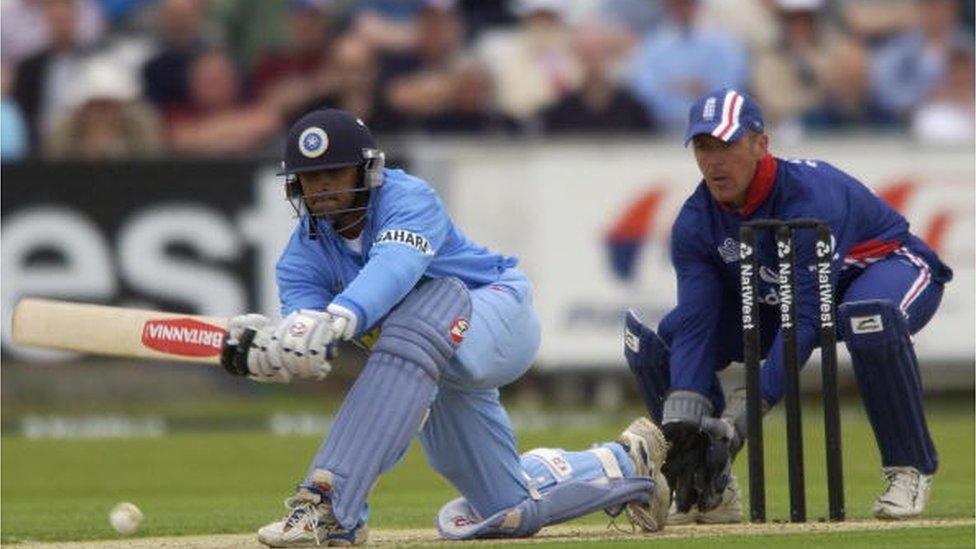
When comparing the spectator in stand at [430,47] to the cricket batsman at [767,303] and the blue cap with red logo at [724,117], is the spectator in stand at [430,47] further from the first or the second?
the blue cap with red logo at [724,117]

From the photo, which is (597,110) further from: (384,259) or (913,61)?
(384,259)

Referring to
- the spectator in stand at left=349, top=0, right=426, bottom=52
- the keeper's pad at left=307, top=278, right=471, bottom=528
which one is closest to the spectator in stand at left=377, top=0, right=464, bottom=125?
the spectator in stand at left=349, top=0, right=426, bottom=52

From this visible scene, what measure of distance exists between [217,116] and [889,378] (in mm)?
9675

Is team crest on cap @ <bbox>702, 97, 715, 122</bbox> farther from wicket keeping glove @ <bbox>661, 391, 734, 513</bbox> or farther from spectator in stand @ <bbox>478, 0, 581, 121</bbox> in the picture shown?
spectator in stand @ <bbox>478, 0, 581, 121</bbox>

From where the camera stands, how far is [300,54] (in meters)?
17.1

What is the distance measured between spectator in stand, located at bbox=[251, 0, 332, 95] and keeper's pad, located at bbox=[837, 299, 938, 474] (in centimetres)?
938

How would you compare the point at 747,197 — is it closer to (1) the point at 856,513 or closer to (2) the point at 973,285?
(1) the point at 856,513

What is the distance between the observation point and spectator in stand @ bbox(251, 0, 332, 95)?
17.0m

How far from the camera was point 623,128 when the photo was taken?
16.7 meters

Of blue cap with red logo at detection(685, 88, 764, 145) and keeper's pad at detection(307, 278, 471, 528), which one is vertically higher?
blue cap with red logo at detection(685, 88, 764, 145)

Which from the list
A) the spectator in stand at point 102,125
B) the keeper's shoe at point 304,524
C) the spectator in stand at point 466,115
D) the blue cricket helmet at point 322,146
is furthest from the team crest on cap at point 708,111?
the spectator in stand at point 466,115

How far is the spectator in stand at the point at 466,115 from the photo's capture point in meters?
16.9

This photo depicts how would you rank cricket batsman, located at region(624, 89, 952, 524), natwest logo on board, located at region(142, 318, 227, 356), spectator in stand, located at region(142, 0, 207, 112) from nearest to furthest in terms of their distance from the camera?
natwest logo on board, located at region(142, 318, 227, 356)
cricket batsman, located at region(624, 89, 952, 524)
spectator in stand, located at region(142, 0, 207, 112)

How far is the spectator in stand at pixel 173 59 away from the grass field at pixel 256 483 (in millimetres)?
2983
